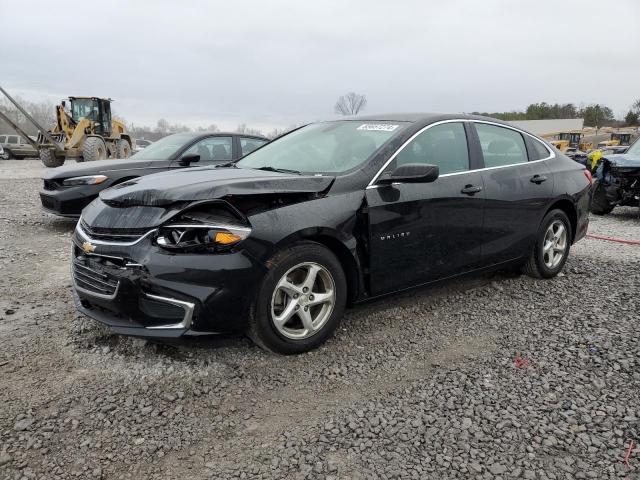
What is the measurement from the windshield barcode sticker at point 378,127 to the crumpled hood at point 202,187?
78cm

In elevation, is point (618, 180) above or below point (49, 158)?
below

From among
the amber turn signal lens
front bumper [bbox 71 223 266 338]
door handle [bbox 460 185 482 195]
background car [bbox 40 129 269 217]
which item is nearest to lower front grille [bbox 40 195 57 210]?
background car [bbox 40 129 269 217]

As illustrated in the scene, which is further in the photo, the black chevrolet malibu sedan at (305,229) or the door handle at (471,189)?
the door handle at (471,189)

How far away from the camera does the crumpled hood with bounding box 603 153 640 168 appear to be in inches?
329

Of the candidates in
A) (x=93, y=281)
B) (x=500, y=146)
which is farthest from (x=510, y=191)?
(x=93, y=281)

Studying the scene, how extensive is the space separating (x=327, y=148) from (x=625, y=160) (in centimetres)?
713

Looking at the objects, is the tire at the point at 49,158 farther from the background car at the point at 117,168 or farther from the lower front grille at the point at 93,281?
the lower front grille at the point at 93,281

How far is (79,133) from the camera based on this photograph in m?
20.2

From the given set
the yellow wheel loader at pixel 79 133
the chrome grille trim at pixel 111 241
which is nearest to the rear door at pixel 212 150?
the chrome grille trim at pixel 111 241

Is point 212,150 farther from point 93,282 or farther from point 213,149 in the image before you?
point 93,282

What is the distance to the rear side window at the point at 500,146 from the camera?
414 centimetres

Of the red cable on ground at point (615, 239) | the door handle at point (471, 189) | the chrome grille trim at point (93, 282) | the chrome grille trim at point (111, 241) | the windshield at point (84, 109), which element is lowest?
the red cable on ground at point (615, 239)

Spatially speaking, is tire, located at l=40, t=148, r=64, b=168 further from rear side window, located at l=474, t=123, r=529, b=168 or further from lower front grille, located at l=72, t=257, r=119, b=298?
rear side window, located at l=474, t=123, r=529, b=168

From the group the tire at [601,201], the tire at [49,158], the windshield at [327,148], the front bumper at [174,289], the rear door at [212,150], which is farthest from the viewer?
the tire at [49,158]
